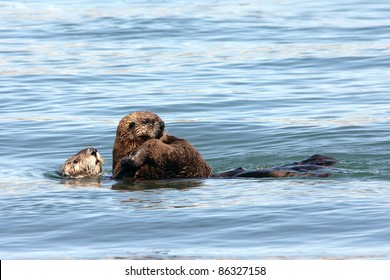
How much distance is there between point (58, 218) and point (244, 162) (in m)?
3.16

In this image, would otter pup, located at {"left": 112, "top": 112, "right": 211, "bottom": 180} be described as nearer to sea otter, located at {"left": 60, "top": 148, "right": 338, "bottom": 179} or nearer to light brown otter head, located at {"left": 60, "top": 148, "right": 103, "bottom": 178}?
sea otter, located at {"left": 60, "top": 148, "right": 338, "bottom": 179}

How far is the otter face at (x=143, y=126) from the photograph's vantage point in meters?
9.52

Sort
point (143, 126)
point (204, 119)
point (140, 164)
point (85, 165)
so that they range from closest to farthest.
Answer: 1. point (140, 164)
2. point (143, 126)
3. point (85, 165)
4. point (204, 119)

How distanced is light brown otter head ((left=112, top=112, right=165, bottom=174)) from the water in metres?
0.37

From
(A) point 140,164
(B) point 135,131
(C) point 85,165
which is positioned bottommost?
(C) point 85,165

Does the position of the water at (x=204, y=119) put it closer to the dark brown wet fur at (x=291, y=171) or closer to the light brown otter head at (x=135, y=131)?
the dark brown wet fur at (x=291, y=171)

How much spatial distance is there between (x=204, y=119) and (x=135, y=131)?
11.8ft

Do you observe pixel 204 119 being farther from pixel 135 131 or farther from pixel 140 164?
pixel 140 164

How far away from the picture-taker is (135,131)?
9570 millimetres

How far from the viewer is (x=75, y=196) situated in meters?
9.13

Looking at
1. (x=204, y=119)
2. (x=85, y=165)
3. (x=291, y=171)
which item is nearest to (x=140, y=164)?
(x=85, y=165)
